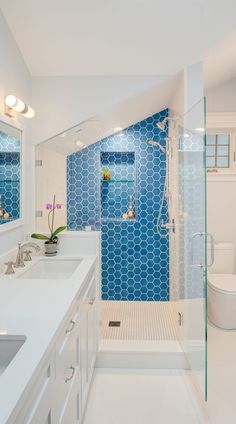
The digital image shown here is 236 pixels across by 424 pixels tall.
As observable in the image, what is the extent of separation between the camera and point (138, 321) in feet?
9.90

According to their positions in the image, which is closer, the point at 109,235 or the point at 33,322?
the point at 33,322

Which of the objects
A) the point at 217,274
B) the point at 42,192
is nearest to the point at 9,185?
the point at 42,192

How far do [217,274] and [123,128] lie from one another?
6.19ft

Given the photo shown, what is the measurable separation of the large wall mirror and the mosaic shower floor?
1.35 m

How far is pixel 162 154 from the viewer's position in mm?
3480

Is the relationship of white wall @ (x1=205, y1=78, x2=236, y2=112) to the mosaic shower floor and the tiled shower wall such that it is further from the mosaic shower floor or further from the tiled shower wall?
the mosaic shower floor

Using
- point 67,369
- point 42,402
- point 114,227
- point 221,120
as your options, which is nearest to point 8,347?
point 42,402

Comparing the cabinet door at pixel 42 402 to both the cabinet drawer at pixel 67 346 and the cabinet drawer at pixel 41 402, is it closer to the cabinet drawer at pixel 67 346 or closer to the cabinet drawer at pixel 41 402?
the cabinet drawer at pixel 41 402

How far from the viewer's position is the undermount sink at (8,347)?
1.06m

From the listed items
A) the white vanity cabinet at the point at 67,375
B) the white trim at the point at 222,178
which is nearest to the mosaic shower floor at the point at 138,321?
the white vanity cabinet at the point at 67,375

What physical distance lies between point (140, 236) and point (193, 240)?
1438 mm

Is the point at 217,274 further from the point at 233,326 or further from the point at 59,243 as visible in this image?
the point at 59,243

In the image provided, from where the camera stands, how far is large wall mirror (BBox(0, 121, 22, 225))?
199 centimetres

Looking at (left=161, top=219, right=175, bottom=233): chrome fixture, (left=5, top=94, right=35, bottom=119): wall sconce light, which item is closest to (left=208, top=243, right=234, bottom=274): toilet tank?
(left=161, top=219, right=175, bottom=233): chrome fixture
